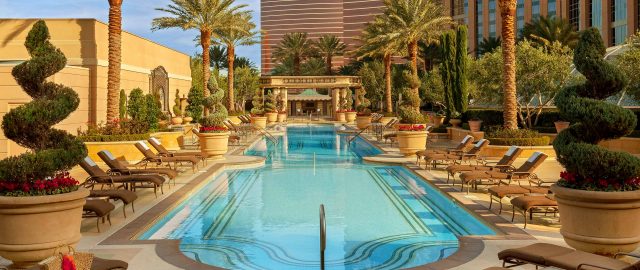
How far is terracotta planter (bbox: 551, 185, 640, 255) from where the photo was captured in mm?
6922

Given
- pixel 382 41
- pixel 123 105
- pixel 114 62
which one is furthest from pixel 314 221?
pixel 382 41

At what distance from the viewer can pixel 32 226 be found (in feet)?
22.4

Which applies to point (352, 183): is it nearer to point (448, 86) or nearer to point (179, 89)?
point (448, 86)

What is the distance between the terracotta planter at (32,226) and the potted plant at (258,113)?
36.3 m

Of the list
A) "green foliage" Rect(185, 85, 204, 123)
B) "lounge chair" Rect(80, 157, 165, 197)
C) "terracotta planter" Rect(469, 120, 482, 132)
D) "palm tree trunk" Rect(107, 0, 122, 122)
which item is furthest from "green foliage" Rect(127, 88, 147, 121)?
"terracotta planter" Rect(469, 120, 482, 132)

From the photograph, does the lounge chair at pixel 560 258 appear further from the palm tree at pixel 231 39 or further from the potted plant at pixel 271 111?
the potted plant at pixel 271 111

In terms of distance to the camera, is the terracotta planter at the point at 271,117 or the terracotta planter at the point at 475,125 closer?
the terracotta planter at the point at 475,125

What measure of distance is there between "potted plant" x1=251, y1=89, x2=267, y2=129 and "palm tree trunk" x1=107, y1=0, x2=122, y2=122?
21157 mm

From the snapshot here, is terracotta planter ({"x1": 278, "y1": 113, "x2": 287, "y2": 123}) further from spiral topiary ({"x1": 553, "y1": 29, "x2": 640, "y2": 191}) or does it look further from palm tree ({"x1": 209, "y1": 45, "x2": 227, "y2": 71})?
spiral topiary ({"x1": 553, "y1": 29, "x2": 640, "y2": 191})

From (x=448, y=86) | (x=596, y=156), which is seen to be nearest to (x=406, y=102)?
(x=448, y=86)

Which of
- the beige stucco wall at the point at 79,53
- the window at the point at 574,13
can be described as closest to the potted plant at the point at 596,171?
the beige stucco wall at the point at 79,53

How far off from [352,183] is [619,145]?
42.0ft

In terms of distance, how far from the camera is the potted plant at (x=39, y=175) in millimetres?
6809

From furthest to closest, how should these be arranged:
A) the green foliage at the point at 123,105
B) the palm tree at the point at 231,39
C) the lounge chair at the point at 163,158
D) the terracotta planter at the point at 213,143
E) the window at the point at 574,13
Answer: the window at the point at 574,13 → the palm tree at the point at 231,39 → the green foliage at the point at 123,105 → the terracotta planter at the point at 213,143 → the lounge chair at the point at 163,158
